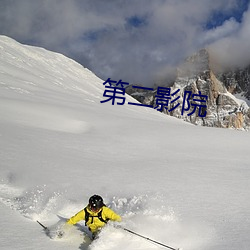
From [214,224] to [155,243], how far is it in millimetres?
1277

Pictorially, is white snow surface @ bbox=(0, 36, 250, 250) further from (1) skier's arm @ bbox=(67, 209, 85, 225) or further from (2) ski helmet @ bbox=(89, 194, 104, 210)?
(2) ski helmet @ bbox=(89, 194, 104, 210)

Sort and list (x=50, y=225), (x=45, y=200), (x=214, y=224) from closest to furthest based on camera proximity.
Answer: (x=214, y=224) < (x=50, y=225) < (x=45, y=200)

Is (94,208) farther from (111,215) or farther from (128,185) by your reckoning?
(128,185)

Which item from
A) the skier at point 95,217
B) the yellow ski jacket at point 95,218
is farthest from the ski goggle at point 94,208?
the yellow ski jacket at point 95,218

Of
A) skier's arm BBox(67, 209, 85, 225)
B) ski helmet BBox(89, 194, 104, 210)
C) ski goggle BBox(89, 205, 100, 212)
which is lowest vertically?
skier's arm BBox(67, 209, 85, 225)

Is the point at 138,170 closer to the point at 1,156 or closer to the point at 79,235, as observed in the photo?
the point at 79,235

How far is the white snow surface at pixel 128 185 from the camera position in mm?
5363

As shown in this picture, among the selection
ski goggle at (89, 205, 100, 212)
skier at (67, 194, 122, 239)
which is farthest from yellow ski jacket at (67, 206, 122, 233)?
ski goggle at (89, 205, 100, 212)

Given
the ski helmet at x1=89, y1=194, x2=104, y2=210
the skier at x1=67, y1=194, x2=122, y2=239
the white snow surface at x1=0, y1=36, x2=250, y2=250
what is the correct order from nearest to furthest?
the white snow surface at x1=0, y1=36, x2=250, y2=250 < the ski helmet at x1=89, y1=194, x2=104, y2=210 < the skier at x1=67, y1=194, x2=122, y2=239

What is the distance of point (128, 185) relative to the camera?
787 centimetres

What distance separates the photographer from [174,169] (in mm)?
9328

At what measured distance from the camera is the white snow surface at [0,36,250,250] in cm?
536

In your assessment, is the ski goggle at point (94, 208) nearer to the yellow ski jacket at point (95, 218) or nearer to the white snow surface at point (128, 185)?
the yellow ski jacket at point (95, 218)

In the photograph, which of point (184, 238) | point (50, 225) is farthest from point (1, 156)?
point (184, 238)
